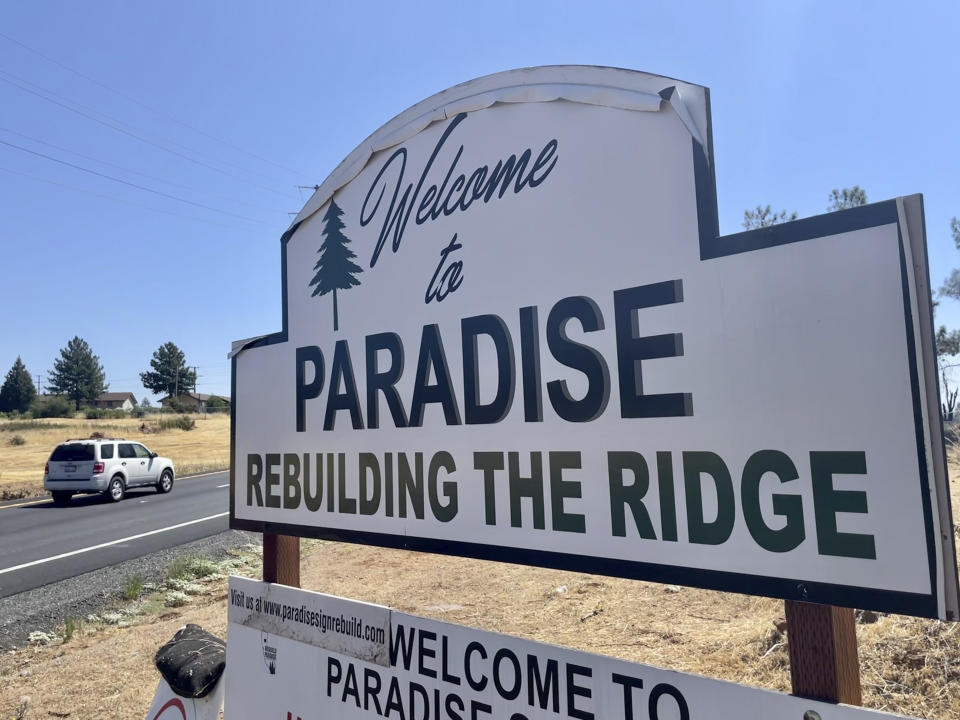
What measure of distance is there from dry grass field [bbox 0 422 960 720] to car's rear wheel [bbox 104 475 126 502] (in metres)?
11.5

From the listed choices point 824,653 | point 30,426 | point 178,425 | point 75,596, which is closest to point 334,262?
point 824,653

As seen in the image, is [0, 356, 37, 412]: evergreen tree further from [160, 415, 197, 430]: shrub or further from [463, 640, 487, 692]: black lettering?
[463, 640, 487, 692]: black lettering

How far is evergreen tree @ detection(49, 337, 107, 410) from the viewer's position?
311 ft

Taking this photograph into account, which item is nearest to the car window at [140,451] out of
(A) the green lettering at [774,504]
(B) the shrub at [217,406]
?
(A) the green lettering at [774,504]

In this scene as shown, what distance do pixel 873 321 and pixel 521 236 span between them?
46.3 inches

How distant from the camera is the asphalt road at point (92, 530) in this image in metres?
9.55

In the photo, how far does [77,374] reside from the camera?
314 ft

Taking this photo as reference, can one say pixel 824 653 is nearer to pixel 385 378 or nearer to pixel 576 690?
Result: pixel 576 690

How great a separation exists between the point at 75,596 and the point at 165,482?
12787mm

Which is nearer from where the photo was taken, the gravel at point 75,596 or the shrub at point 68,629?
the shrub at point 68,629

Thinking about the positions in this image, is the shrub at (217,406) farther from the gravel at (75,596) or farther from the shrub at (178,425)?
the gravel at (75,596)

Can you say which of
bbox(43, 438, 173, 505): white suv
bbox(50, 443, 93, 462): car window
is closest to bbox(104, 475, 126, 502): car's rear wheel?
bbox(43, 438, 173, 505): white suv

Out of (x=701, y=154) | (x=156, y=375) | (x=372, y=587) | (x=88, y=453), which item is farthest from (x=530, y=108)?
(x=156, y=375)

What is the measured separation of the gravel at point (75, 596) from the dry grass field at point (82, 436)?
1362 cm
